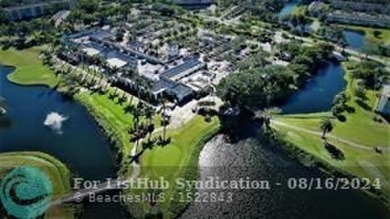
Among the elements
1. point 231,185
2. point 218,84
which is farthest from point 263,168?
point 218,84

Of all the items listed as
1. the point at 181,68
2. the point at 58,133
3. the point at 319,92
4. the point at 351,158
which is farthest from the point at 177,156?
the point at 319,92

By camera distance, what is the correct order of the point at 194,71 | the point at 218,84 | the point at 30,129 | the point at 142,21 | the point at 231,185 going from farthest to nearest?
the point at 142,21, the point at 194,71, the point at 218,84, the point at 30,129, the point at 231,185

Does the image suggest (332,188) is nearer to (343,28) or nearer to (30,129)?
(30,129)

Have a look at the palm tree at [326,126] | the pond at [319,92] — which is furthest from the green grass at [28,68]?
the palm tree at [326,126]

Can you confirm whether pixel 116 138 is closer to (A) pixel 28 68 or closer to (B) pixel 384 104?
(A) pixel 28 68

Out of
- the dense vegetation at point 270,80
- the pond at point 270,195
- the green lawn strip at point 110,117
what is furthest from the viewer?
the dense vegetation at point 270,80

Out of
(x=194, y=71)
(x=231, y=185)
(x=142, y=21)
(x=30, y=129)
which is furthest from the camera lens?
(x=142, y=21)

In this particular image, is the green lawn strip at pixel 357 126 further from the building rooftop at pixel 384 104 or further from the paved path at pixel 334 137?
the building rooftop at pixel 384 104
